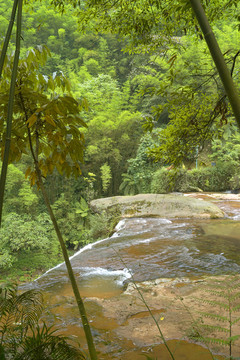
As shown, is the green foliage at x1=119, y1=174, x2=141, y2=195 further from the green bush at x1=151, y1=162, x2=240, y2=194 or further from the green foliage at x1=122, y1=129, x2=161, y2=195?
the green bush at x1=151, y1=162, x2=240, y2=194

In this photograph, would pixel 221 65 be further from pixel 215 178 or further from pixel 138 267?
pixel 215 178

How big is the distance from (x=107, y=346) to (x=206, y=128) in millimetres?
2298

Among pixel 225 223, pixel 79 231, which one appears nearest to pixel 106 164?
pixel 79 231

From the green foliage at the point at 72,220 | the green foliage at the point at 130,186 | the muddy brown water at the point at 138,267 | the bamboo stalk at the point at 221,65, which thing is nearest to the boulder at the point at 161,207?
the muddy brown water at the point at 138,267

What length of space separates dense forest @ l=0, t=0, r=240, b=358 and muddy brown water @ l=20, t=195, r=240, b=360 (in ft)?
2.70

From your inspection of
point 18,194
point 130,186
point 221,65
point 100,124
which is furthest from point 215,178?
point 221,65

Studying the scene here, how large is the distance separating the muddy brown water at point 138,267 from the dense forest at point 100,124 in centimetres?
82

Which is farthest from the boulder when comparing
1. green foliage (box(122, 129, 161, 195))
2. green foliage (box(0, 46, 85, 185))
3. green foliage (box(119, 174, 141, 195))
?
green foliage (box(0, 46, 85, 185))

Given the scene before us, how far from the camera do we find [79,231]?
Answer: 1431cm

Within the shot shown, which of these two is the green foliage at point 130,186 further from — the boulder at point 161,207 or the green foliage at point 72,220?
the boulder at point 161,207

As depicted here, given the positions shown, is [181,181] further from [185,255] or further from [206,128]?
[206,128]

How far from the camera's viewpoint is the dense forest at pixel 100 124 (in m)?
1.51

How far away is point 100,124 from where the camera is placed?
52.0 ft

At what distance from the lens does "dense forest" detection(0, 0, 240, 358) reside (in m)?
1.51
